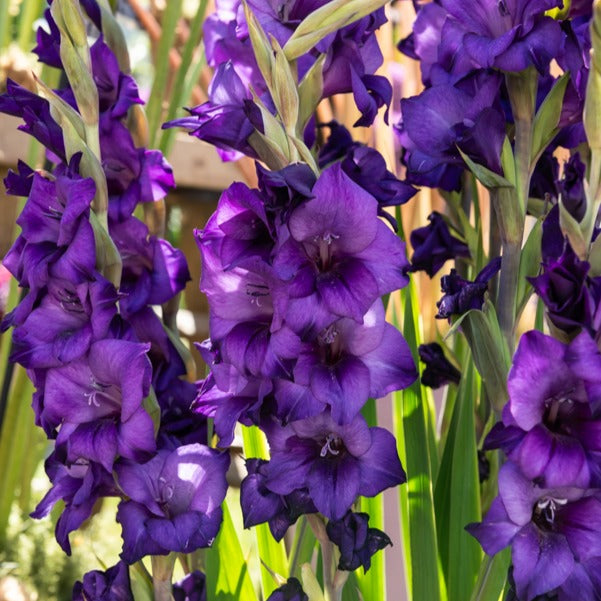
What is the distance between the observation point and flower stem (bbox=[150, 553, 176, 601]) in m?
0.59

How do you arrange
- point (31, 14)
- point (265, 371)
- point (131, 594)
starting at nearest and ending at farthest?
point (265, 371)
point (131, 594)
point (31, 14)

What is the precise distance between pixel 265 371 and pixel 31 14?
1156 millimetres

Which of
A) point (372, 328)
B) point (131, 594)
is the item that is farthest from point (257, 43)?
point (131, 594)

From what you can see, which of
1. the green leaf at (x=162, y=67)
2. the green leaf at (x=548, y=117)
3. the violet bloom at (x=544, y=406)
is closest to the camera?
the violet bloom at (x=544, y=406)

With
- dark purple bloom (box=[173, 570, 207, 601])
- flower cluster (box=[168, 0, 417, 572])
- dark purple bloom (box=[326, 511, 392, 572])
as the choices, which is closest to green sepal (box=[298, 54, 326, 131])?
flower cluster (box=[168, 0, 417, 572])

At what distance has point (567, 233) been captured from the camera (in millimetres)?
473

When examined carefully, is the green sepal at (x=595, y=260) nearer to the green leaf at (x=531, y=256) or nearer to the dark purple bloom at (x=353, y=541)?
the green leaf at (x=531, y=256)

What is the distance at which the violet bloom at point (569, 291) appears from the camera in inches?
17.3

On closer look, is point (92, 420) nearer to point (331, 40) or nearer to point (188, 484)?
point (188, 484)

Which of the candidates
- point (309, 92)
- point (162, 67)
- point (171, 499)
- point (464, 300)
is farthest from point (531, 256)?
point (162, 67)

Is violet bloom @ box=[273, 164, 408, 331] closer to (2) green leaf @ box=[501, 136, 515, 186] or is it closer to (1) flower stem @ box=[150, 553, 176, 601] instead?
(2) green leaf @ box=[501, 136, 515, 186]

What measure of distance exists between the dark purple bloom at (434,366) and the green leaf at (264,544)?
135 millimetres

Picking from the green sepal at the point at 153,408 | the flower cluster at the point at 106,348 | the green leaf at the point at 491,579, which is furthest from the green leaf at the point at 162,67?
the green leaf at the point at 491,579

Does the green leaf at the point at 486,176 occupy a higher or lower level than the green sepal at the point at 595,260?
higher
